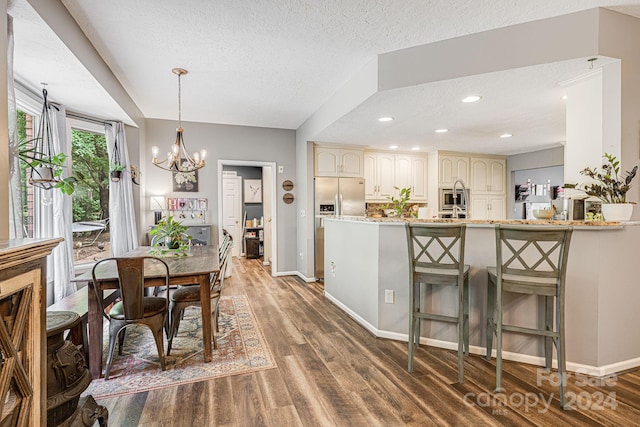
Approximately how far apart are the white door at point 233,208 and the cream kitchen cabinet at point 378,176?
12.7 feet

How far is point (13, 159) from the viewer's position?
1.86 meters

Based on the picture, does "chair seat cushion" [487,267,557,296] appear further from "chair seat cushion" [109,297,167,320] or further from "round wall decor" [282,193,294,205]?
"round wall decor" [282,193,294,205]

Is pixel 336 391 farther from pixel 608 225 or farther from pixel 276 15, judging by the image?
pixel 276 15

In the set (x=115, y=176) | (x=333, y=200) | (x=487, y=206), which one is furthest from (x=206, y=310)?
(x=487, y=206)

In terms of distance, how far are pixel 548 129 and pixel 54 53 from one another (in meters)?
5.38

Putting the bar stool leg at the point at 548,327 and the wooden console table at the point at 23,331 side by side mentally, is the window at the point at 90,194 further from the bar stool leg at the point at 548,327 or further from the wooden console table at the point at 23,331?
the bar stool leg at the point at 548,327

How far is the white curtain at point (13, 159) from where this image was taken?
72.4 inches

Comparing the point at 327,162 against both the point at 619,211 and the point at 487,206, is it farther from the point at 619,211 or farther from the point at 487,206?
the point at 619,211

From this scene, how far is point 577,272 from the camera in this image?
2312 mm

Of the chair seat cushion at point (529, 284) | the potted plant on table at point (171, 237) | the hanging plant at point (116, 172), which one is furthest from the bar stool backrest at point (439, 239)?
the hanging plant at point (116, 172)

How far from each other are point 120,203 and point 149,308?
229 cm

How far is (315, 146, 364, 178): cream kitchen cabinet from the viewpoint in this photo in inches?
202

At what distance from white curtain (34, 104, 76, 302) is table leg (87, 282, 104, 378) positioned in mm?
1098

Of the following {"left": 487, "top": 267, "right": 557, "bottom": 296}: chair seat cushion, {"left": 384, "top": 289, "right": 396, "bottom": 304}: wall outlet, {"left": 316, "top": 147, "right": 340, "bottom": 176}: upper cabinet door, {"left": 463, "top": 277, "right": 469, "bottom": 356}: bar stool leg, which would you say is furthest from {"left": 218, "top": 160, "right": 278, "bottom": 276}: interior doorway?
{"left": 487, "top": 267, "right": 557, "bottom": 296}: chair seat cushion
